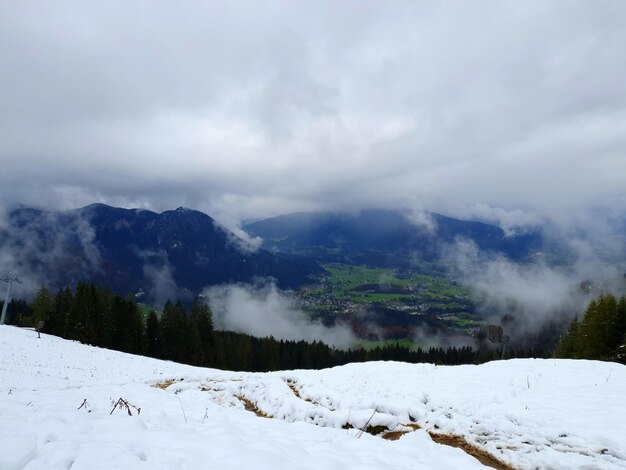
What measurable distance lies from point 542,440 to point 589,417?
2.66 meters

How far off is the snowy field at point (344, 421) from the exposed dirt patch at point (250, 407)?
76 millimetres

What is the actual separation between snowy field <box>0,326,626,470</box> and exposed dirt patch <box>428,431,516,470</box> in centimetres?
16

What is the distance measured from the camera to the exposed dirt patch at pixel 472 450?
10.1 meters

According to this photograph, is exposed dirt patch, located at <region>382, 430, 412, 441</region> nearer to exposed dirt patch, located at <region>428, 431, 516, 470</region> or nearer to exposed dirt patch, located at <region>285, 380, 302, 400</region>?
exposed dirt patch, located at <region>428, 431, 516, 470</region>

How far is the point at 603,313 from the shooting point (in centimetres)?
4272

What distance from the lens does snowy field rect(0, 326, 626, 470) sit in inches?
265

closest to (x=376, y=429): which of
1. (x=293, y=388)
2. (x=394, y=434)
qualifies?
(x=394, y=434)

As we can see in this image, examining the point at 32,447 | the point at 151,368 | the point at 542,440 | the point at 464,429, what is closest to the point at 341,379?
the point at 464,429

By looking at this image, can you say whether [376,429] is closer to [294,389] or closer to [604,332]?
[294,389]

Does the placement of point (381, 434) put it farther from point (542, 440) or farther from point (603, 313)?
point (603, 313)

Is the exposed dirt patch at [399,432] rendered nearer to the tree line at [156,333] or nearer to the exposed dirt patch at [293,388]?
the exposed dirt patch at [293,388]

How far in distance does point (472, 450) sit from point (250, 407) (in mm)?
10440

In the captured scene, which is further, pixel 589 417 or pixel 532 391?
pixel 532 391

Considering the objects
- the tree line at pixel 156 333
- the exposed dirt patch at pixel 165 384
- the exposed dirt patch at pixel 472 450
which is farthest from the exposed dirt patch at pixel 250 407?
the tree line at pixel 156 333
